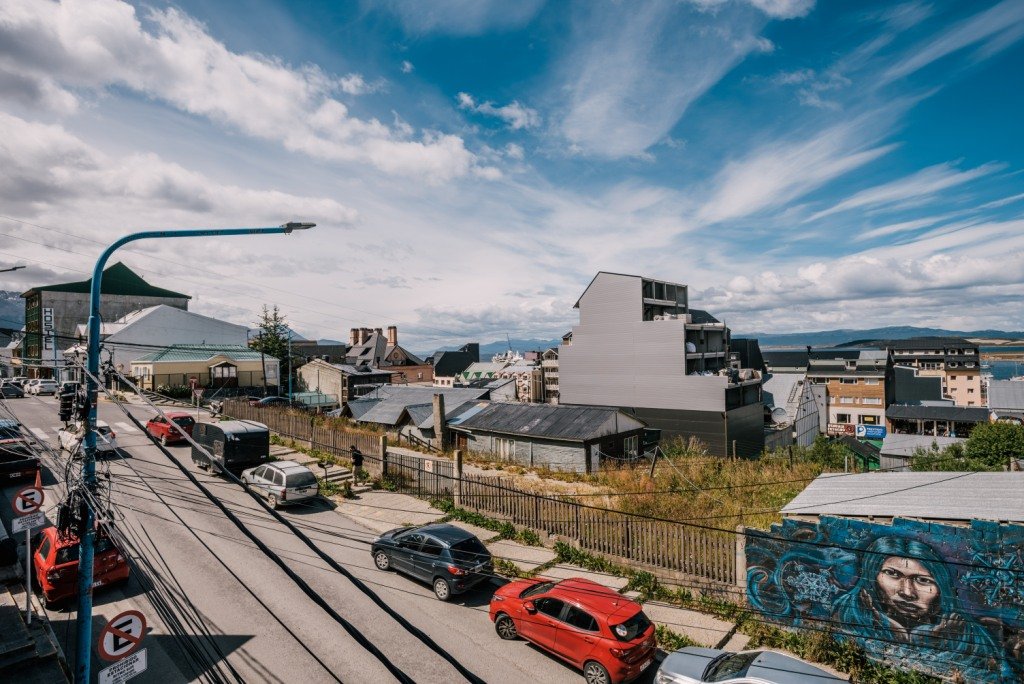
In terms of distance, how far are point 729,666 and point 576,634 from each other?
295cm

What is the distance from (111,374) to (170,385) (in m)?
44.0

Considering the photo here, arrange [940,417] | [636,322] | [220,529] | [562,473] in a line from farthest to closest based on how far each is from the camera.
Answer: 1. [940,417]
2. [636,322]
3. [562,473]
4. [220,529]

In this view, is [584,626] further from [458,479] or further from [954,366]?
[954,366]

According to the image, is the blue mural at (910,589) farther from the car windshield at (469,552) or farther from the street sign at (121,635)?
the street sign at (121,635)

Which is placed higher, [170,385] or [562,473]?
[170,385]

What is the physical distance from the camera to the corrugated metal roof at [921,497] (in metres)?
10.9

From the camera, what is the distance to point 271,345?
2322 inches

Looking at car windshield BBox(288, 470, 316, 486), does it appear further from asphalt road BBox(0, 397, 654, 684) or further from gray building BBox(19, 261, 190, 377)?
gray building BBox(19, 261, 190, 377)

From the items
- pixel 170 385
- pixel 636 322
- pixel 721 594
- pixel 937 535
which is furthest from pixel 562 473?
pixel 170 385

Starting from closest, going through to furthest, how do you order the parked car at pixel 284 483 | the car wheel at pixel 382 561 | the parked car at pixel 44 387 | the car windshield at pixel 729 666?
the car windshield at pixel 729 666, the car wheel at pixel 382 561, the parked car at pixel 284 483, the parked car at pixel 44 387

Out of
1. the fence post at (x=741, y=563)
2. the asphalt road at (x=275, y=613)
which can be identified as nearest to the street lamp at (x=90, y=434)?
the asphalt road at (x=275, y=613)

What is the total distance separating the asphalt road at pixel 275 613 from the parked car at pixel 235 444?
350cm

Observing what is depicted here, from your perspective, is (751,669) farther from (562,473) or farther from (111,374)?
(562,473)

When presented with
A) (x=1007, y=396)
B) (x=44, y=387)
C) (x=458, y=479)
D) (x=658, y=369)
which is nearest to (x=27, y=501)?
(x=458, y=479)
